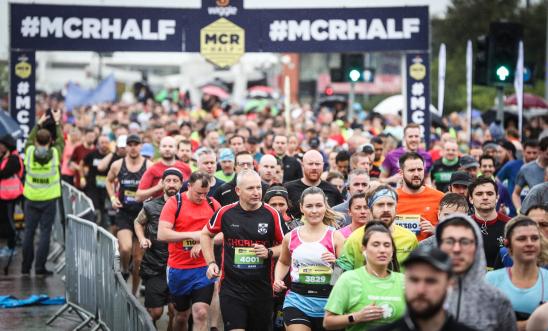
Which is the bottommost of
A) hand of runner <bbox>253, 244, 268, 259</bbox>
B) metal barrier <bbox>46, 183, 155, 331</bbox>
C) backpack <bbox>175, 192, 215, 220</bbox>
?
metal barrier <bbox>46, 183, 155, 331</bbox>

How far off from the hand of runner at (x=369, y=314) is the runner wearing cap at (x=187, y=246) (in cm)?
390

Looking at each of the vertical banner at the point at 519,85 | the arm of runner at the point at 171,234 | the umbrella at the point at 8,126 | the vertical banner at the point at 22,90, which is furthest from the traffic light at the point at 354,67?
the arm of runner at the point at 171,234

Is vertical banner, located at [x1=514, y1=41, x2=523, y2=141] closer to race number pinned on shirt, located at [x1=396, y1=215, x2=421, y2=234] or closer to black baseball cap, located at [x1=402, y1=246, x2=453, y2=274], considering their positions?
race number pinned on shirt, located at [x1=396, y1=215, x2=421, y2=234]

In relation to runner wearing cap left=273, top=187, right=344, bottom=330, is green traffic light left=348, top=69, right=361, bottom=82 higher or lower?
higher

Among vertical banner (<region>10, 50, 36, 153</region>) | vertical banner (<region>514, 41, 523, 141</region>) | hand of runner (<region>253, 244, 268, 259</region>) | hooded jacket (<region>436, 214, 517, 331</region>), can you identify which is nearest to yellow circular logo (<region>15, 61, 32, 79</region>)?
vertical banner (<region>10, 50, 36, 153</region>)

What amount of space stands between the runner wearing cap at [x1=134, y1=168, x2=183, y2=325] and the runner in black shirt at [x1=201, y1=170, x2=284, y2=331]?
6.77ft

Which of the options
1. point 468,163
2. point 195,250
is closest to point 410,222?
point 195,250

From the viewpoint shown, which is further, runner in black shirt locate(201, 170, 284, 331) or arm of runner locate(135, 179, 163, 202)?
arm of runner locate(135, 179, 163, 202)

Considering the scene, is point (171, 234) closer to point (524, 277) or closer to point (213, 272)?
point (213, 272)

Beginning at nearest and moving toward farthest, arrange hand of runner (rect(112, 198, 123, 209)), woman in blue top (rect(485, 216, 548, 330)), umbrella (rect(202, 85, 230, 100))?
woman in blue top (rect(485, 216, 548, 330)), hand of runner (rect(112, 198, 123, 209)), umbrella (rect(202, 85, 230, 100))

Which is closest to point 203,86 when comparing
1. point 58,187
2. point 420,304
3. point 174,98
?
point 174,98

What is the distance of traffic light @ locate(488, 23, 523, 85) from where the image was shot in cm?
1905

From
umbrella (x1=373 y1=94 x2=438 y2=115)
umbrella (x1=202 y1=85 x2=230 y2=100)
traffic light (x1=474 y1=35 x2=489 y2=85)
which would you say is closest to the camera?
traffic light (x1=474 y1=35 x2=489 y2=85)

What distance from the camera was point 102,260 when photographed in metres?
11.6
